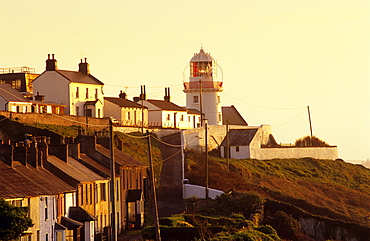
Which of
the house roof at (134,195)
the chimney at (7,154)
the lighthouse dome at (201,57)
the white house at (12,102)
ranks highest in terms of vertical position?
the lighthouse dome at (201,57)

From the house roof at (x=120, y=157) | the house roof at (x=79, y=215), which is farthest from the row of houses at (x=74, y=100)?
the house roof at (x=79, y=215)

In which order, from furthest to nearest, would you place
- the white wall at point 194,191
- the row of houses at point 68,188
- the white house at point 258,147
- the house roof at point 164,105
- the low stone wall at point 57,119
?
the house roof at point 164,105
the white house at point 258,147
the low stone wall at point 57,119
the white wall at point 194,191
the row of houses at point 68,188

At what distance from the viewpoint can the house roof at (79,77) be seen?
81688 millimetres

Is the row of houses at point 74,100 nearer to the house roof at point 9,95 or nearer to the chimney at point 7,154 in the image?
the house roof at point 9,95

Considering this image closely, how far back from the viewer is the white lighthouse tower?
330 ft

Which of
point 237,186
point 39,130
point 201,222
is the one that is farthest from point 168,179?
point 201,222

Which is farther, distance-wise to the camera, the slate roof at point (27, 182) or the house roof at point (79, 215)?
the house roof at point (79, 215)

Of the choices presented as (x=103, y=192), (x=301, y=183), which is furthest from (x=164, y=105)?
(x=103, y=192)

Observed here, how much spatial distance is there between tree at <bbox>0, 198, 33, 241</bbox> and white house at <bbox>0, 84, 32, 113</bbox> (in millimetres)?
37307

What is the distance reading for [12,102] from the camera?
235ft

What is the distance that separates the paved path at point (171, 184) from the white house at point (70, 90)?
8.32m

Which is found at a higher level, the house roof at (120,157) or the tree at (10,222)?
the house roof at (120,157)

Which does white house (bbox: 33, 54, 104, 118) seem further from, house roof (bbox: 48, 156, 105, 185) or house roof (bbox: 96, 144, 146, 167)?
house roof (bbox: 48, 156, 105, 185)

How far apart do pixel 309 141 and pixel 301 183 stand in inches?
1114
